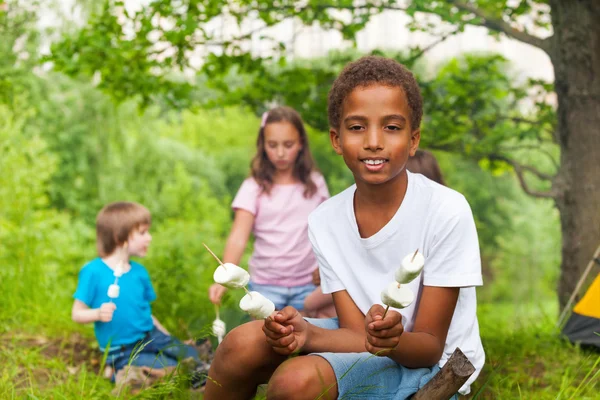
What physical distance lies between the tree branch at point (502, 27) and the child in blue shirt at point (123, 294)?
2.10m

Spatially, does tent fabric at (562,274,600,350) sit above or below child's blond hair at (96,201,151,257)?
below

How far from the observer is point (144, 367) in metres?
3.16

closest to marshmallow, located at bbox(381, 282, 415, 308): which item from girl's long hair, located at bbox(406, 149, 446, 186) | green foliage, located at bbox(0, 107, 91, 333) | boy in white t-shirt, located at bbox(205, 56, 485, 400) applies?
boy in white t-shirt, located at bbox(205, 56, 485, 400)

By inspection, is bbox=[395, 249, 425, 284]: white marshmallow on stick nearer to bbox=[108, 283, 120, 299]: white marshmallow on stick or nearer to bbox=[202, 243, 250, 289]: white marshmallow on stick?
bbox=[202, 243, 250, 289]: white marshmallow on stick

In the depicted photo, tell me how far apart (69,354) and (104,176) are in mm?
7812

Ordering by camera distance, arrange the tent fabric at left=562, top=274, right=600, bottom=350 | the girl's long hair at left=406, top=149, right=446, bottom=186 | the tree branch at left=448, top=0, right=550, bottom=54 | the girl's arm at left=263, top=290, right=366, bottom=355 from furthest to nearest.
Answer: the tree branch at left=448, top=0, right=550, bottom=54, the tent fabric at left=562, top=274, right=600, bottom=350, the girl's long hair at left=406, top=149, right=446, bottom=186, the girl's arm at left=263, top=290, right=366, bottom=355

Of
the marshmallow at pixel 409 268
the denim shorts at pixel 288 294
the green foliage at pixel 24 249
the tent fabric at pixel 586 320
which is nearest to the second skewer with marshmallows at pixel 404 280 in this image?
the marshmallow at pixel 409 268

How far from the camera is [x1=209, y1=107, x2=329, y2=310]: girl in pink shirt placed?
12.9ft

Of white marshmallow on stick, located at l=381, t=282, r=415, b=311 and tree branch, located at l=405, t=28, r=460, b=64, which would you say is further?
tree branch, located at l=405, t=28, r=460, b=64

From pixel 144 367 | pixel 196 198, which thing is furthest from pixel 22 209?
pixel 196 198

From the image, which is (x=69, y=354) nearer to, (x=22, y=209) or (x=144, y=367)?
(x=144, y=367)

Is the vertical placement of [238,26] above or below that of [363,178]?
above

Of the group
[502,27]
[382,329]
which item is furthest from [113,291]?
[502,27]

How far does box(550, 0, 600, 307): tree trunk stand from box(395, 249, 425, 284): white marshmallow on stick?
2671 millimetres
